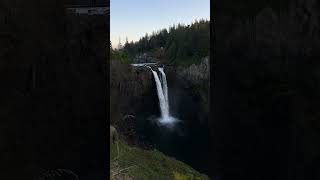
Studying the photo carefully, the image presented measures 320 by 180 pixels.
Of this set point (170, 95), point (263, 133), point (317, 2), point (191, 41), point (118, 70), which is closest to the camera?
point (317, 2)

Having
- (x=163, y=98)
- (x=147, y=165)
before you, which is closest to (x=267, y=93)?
(x=147, y=165)

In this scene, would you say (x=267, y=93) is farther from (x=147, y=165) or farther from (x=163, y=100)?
(x=163, y=100)

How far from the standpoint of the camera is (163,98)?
2894 centimetres

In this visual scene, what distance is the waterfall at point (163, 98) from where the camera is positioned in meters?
27.9

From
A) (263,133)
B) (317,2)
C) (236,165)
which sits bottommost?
(236,165)

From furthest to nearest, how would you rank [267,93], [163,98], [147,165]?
[163,98], [147,165], [267,93]

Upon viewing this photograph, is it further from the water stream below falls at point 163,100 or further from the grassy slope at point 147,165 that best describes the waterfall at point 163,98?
the grassy slope at point 147,165
